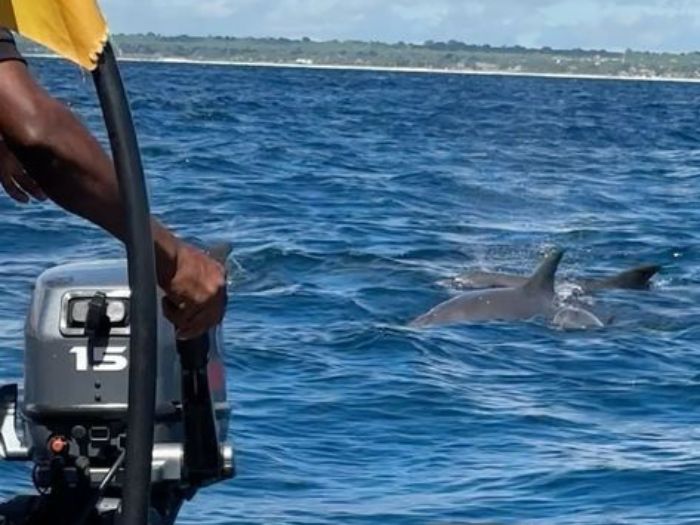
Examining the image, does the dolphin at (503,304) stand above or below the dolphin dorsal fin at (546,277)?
below

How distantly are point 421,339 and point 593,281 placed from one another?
142 inches

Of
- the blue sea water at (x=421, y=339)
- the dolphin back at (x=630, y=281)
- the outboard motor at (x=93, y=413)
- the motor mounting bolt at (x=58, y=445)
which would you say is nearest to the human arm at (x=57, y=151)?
the blue sea water at (x=421, y=339)

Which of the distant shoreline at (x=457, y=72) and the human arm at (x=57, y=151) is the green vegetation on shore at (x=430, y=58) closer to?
the distant shoreline at (x=457, y=72)

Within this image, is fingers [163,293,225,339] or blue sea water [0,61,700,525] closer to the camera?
fingers [163,293,225,339]

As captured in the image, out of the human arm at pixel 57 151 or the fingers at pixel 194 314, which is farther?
the fingers at pixel 194 314

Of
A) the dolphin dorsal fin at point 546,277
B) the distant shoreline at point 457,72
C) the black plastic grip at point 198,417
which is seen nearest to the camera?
the black plastic grip at point 198,417

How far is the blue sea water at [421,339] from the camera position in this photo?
28.4 ft

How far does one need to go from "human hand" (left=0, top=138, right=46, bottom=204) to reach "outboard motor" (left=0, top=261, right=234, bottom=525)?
530 millimetres

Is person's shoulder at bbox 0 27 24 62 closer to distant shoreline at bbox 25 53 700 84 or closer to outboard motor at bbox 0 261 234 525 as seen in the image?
outboard motor at bbox 0 261 234 525

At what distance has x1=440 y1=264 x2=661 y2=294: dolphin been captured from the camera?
639 inches

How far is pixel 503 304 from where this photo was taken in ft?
47.0

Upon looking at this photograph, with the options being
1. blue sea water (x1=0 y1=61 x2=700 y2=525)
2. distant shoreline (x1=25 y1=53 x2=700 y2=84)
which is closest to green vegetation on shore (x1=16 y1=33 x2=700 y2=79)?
distant shoreline (x1=25 y1=53 x2=700 y2=84)

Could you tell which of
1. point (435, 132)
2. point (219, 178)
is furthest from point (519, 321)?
point (435, 132)

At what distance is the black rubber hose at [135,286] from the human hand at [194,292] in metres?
0.26
